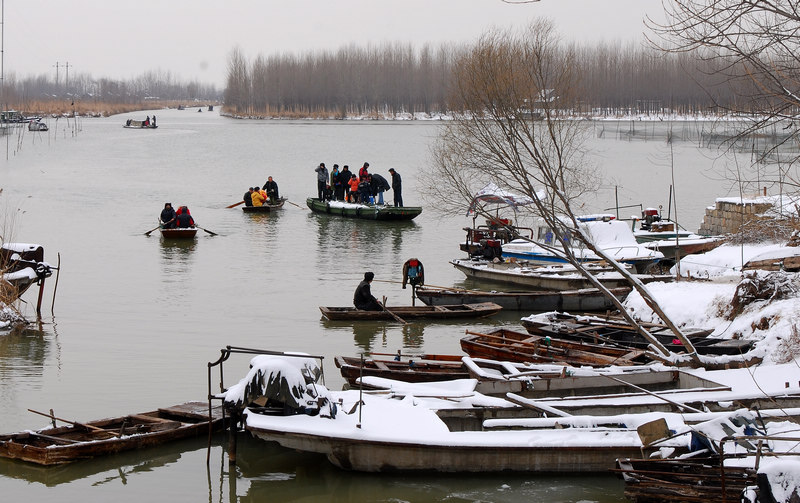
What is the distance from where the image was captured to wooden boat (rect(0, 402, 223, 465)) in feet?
34.7

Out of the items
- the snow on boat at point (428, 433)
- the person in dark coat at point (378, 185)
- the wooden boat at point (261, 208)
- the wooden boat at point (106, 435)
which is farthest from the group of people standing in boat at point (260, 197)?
the snow on boat at point (428, 433)

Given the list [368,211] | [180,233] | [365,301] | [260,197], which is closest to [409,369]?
[365,301]

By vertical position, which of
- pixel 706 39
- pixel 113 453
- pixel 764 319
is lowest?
pixel 113 453

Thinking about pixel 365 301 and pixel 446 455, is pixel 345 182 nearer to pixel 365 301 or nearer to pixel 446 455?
pixel 365 301

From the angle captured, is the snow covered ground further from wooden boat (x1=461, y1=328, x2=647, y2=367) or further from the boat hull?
the boat hull

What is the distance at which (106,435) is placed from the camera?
36.6 ft

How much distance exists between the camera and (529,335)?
1531 centimetres

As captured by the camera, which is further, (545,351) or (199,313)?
(199,313)

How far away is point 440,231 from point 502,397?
2146cm

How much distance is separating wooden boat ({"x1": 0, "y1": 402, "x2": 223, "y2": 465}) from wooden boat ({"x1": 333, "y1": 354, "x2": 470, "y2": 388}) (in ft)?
6.60

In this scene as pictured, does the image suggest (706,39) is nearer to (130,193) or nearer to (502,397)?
(502,397)

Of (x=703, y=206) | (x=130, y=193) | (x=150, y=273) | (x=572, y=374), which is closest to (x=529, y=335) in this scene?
(x=572, y=374)

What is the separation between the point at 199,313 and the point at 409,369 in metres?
7.52

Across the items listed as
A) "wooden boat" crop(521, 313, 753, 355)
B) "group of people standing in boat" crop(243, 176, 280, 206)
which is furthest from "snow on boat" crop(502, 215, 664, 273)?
"group of people standing in boat" crop(243, 176, 280, 206)
